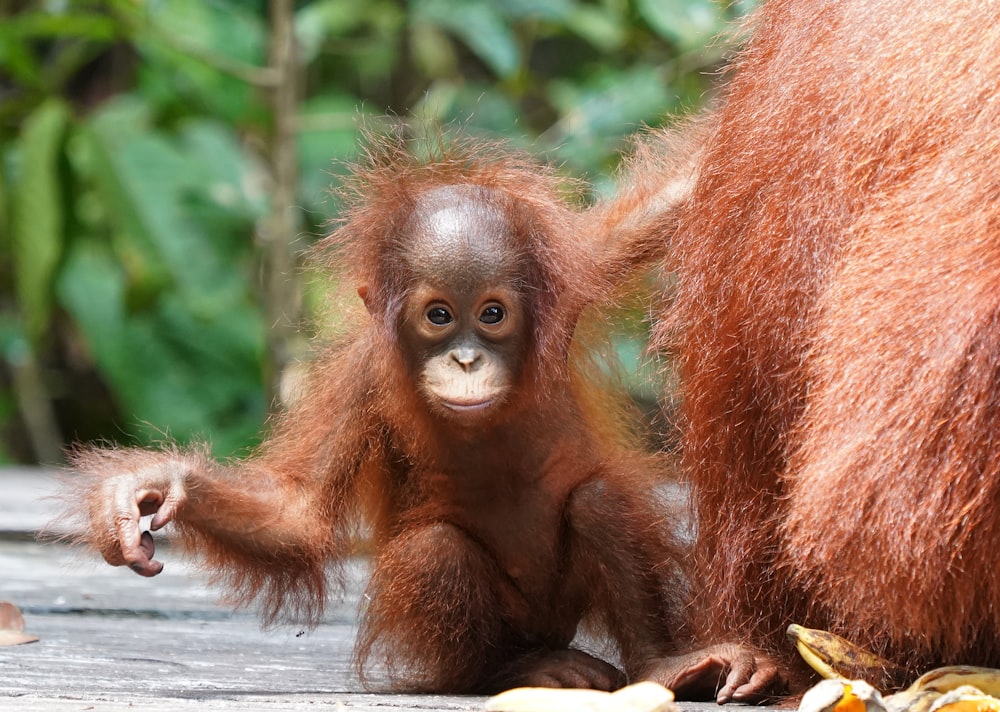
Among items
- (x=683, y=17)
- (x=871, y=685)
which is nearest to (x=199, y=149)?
(x=683, y=17)

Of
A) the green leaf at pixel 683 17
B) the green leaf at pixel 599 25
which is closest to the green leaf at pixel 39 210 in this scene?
the green leaf at pixel 599 25

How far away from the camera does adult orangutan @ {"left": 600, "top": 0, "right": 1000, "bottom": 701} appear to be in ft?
5.30

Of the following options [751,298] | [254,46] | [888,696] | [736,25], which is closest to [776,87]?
[751,298]

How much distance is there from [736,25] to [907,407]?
1.08 meters

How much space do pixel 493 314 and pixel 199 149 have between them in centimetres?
374

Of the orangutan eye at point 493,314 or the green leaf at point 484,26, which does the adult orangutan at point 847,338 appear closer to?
the orangutan eye at point 493,314

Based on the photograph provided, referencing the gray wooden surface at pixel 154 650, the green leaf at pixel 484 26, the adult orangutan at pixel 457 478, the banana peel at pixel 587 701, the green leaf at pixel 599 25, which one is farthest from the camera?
the green leaf at pixel 599 25

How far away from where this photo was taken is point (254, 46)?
18.9 ft

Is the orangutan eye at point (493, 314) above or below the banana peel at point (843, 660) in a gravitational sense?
above

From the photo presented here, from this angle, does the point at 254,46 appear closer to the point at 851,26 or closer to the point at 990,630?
the point at 851,26

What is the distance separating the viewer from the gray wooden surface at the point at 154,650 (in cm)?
186

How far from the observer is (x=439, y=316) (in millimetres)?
2293

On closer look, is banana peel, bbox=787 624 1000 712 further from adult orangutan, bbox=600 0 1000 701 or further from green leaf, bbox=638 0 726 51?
green leaf, bbox=638 0 726 51

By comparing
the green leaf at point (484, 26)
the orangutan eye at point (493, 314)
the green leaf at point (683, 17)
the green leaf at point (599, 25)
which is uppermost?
the green leaf at point (599, 25)
